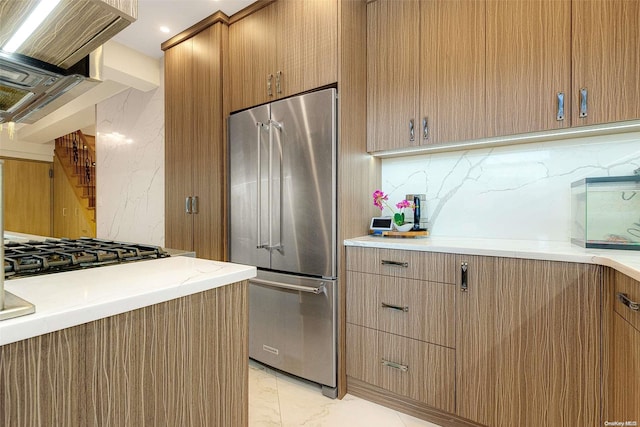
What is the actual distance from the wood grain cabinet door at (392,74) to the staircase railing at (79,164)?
5.93 metres

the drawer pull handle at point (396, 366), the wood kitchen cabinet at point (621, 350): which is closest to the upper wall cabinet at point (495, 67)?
the wood kitchen cabinet at point (621, 350)

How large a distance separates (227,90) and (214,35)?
1.56ft

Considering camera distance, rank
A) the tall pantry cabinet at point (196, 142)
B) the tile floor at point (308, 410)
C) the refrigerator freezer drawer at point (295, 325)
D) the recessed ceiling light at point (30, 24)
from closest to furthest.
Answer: the recessed ceiling light at point (30, 24) → the tile floor at point (308, 410) → the refrigerator freezer drawer at point (295, 325) → the tall pantry cabinet at point (196, 142)

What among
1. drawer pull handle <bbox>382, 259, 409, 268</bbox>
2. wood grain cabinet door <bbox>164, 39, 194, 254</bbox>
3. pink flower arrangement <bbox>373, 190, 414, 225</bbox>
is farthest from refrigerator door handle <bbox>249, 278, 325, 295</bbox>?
wood grain cabinet door <bbox>164, 39, 194, 254</bbox>

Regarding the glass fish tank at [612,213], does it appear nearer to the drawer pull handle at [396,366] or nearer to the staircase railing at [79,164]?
the drawer pull handle at [396,366]

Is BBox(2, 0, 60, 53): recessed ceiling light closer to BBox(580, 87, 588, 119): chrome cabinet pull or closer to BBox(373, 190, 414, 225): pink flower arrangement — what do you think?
BBox(373, 190, 414, 225): pink flower arrangement

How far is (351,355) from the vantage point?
196cm

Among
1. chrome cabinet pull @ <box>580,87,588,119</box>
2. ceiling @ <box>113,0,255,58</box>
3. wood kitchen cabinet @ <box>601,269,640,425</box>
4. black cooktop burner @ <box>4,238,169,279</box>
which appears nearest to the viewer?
black cooktop burner @ <box>4,238,169,279</box>

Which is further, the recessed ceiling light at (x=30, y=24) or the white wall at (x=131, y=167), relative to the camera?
the white wall at (x=131, y=167)

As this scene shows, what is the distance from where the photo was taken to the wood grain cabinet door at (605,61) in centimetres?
148

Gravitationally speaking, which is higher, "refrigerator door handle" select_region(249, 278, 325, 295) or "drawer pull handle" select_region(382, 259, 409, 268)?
"drawer pull handle" select_region(382, 259, 409, 268)

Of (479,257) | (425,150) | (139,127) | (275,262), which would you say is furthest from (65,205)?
(479,257)

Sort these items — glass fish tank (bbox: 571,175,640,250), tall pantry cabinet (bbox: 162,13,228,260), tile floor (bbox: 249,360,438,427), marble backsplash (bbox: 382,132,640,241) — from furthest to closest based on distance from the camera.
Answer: tall pantry cabinet (bbox: 162,13,228,260) < marble backsplash (bbox: 382,132,640,241) < tile floor (bbox: 249,360,438,427) < glass fish tank (bbox: 571,175,640,250)

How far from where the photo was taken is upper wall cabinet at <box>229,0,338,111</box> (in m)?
2.01
